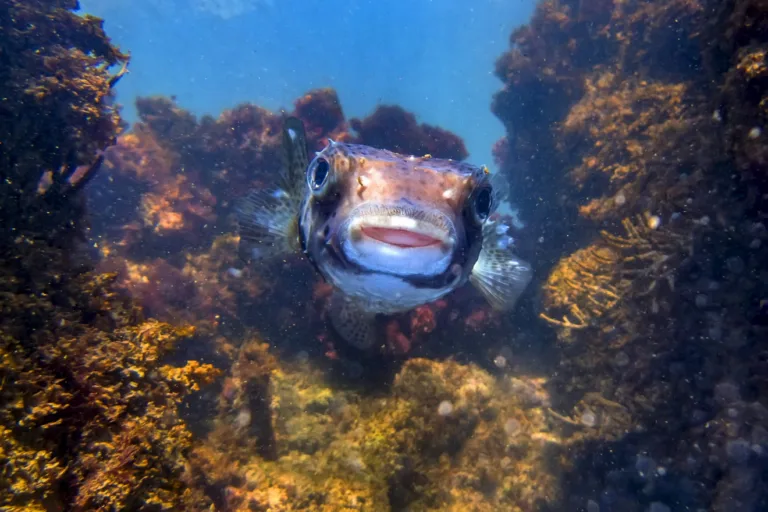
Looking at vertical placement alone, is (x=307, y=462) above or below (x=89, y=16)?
below

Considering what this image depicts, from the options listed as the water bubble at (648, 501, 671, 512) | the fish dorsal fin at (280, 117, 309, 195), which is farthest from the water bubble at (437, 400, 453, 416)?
the fish dorsal fin at (280, 117, 309, 195)

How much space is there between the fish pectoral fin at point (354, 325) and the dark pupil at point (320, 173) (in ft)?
11.0

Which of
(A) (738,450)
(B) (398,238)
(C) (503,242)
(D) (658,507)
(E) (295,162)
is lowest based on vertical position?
(D) (658,507)

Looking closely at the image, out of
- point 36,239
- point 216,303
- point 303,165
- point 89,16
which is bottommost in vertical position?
point 36,239

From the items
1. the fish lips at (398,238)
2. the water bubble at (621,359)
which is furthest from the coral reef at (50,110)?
the water bubble at (621,359)

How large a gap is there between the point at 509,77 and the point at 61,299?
612 inches

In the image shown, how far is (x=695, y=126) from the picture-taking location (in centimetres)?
734

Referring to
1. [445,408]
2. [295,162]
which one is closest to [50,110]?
[295,162]

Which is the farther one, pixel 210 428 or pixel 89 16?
pixel 89 16

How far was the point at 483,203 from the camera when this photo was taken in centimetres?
355

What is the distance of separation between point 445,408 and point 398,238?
456 centimetres

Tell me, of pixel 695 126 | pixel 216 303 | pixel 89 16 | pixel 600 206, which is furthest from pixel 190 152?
pixel 695 126

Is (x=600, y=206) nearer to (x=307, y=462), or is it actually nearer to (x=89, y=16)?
(x=307, y=462)

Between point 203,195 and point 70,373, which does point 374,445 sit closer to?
point 70,373
